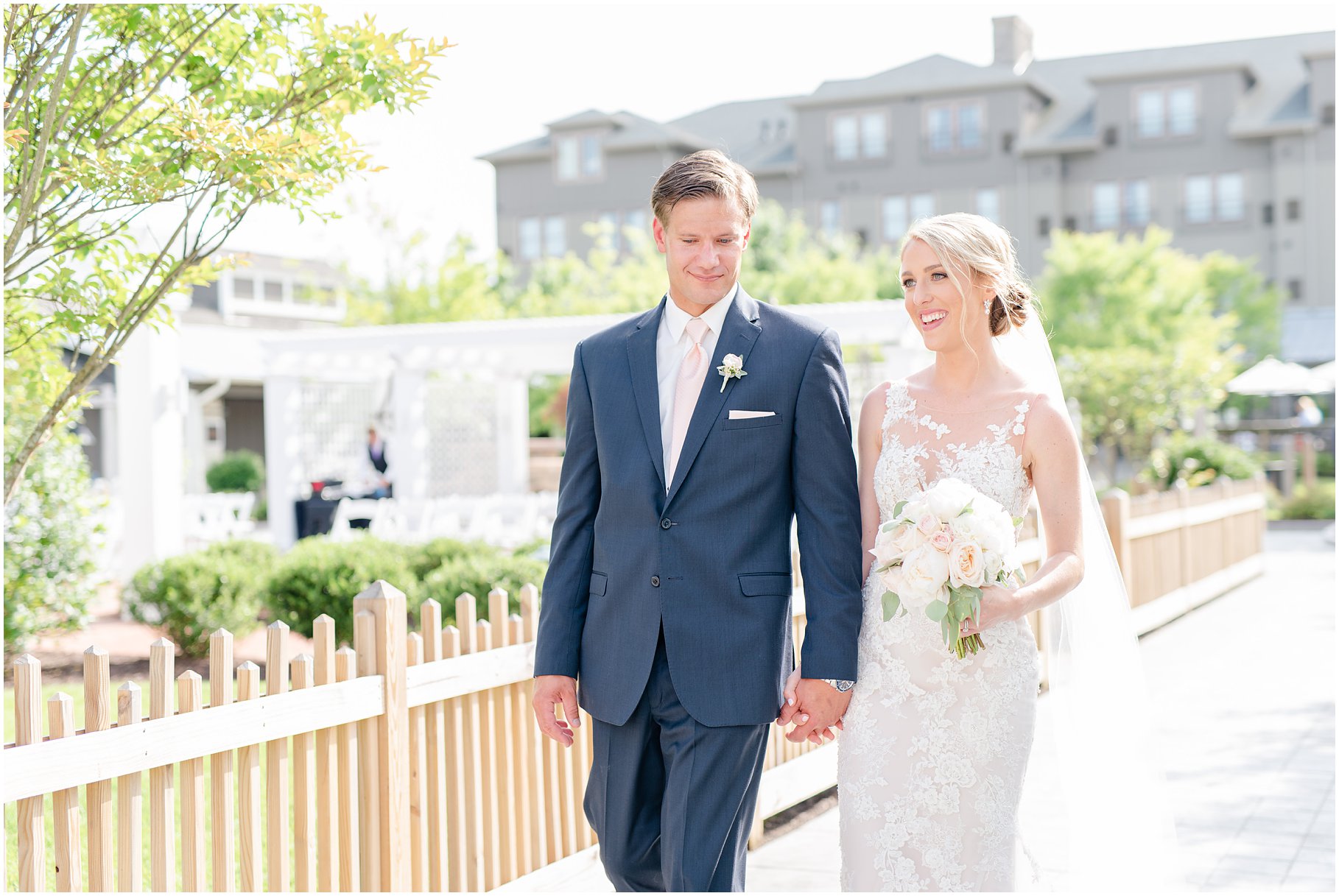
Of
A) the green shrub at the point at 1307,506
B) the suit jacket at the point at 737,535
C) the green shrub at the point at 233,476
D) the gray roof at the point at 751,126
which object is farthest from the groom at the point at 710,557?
the gray roof at the point at 751,126

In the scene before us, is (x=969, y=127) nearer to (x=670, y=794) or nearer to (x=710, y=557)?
(x=710, y=557)

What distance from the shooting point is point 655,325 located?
3.45m

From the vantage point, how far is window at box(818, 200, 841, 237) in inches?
1802

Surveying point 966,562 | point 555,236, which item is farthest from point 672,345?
point 555,236

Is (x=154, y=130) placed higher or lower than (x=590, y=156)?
lower

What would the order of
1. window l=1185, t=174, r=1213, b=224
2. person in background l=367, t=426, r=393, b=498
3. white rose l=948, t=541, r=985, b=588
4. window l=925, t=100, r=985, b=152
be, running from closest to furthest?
white rose l=948, t=541, r=985, b=588 → person in background l=367, t=426, r=393, b=498 → window l=1185, t=174, r=1213, b=224 → window l=925, t=100, r=985, b=152

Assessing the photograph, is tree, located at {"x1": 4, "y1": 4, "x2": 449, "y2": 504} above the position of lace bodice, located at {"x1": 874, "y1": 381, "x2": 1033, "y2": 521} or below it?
above

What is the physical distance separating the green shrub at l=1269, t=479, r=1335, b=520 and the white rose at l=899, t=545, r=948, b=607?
23766 millimetres

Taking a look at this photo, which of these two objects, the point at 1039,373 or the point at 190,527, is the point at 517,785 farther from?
the point at 190,527

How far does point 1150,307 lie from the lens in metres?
34.1

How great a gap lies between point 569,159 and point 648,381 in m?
45.9

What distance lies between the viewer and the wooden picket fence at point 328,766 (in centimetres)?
313

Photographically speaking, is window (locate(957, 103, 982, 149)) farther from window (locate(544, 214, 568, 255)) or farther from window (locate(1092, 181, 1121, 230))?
window (locate(544, 214, 568, 255))

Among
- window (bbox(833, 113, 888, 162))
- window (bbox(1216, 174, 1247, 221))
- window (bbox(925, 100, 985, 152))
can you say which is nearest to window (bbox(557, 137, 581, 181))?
window (bbox(833, 113, 888, 162))
